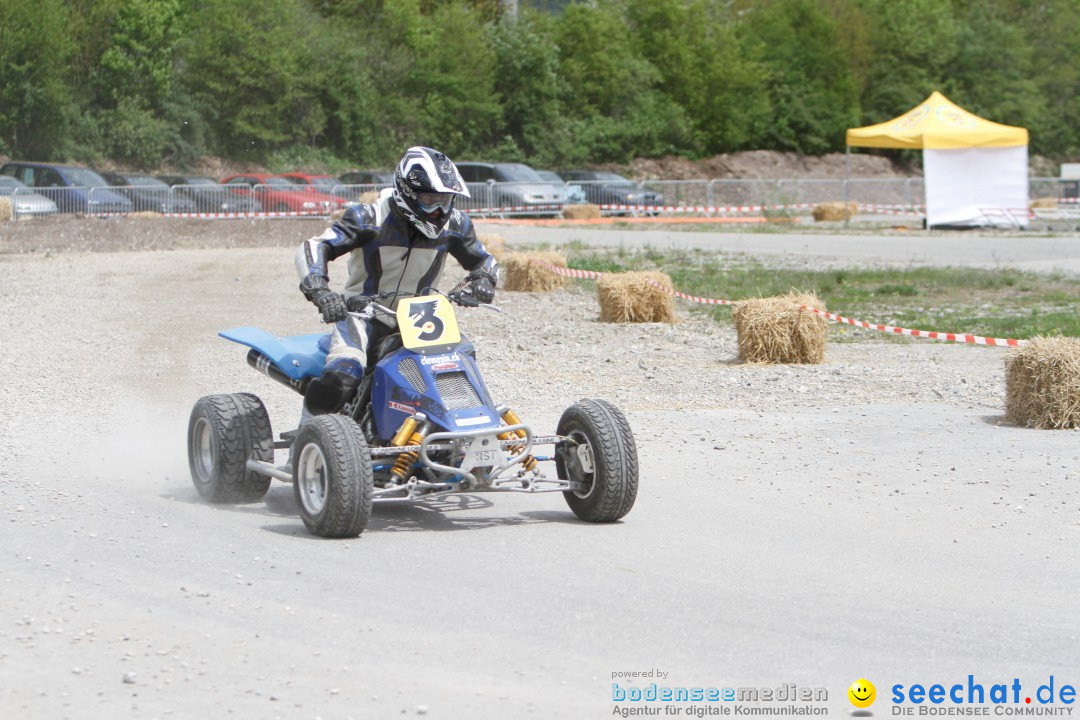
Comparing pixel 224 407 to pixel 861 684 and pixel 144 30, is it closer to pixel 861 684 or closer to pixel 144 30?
pixel 861 684

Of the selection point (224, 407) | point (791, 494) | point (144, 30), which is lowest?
point (791, 494)

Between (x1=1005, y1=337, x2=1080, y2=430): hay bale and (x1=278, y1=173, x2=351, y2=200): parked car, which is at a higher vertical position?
(x1=278, y1=173, x2=351, y2=200): parked car

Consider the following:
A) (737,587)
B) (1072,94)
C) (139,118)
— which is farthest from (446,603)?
(1072,94)

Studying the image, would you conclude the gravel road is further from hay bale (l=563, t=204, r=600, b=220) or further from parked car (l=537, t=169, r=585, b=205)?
parked car (l=537, t=169, r=585, b=205)

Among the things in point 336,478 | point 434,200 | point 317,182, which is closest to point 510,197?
point 317,182

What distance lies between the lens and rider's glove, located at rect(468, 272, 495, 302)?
758 centimetres

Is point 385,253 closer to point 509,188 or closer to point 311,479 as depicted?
point 311,479

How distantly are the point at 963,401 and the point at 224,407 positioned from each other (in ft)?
20.6

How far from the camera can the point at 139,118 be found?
46.7 metres

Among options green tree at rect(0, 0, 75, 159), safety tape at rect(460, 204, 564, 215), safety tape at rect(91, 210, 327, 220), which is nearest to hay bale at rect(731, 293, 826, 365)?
safety tape at rect(91, 210, 327, 220)

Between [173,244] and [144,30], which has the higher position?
[144,30]

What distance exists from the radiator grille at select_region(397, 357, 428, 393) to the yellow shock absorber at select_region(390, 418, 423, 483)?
0.17 metres

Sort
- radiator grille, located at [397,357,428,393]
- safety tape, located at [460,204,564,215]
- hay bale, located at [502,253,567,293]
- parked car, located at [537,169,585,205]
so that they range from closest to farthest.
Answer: radiator grille, located at [397,357,428,393] → hay bale, located at [502,253,567,293] → safety tape, located at [460,204,564,215] → parked car, located at [537,169,585,205]

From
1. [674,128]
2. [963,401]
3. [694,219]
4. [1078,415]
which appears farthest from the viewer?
[674,128]
